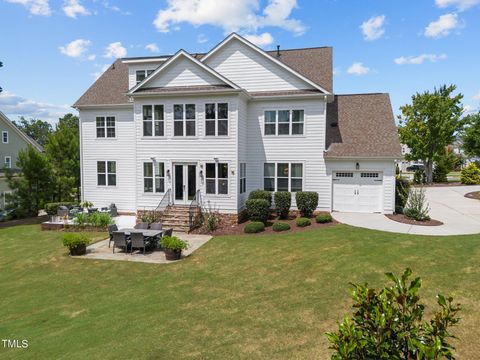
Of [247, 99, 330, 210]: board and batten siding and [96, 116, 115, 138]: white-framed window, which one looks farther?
[96, 116, 115, 138]: white-framed window

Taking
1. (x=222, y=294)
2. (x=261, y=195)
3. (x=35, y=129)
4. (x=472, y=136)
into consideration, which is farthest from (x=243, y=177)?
(x=35, y=129)

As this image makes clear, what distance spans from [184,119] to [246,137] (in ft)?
12.4

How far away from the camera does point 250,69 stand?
62.7 ft

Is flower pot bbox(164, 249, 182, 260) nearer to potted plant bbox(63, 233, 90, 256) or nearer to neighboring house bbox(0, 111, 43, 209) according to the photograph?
potted plant bbox(63, 233, 90, 256)

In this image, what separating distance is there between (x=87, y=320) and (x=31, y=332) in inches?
48.5

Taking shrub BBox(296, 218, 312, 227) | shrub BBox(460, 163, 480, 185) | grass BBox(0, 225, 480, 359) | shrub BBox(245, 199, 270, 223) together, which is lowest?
grass BBox(0, 225, 480, 359)

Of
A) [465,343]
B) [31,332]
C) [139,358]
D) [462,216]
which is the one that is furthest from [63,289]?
[462,216]

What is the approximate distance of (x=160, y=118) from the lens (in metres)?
18.4

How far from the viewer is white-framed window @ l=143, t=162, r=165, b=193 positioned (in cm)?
1859

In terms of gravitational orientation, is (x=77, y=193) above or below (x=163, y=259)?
above

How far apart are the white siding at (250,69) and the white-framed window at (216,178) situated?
5.15 meters

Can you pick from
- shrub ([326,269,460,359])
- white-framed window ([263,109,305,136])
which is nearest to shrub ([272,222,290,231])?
white-framed window ([263,109,305,136])

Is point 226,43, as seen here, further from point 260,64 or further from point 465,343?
point 465,343

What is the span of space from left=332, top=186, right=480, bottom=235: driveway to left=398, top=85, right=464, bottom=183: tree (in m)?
14.0
